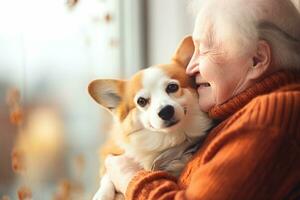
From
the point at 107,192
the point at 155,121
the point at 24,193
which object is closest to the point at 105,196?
the point at 107,192

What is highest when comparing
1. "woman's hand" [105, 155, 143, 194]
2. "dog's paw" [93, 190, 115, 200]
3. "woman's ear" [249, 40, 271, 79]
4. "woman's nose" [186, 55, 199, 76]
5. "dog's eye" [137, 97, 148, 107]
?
"woman's ear" [249, 40, 271, 79]

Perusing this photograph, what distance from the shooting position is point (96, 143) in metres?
1.91

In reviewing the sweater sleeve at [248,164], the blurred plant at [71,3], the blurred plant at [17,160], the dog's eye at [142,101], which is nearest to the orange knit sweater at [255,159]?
the sweater sleeve at [248,164]

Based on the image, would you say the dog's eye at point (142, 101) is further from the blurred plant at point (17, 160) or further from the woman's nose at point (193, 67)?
the blurred plant at point (17, 160)

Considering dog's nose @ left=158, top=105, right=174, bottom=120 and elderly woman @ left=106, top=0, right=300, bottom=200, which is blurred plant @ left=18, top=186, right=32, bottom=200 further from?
dog's nose @ left=158, top=105, right=174, bottom=120

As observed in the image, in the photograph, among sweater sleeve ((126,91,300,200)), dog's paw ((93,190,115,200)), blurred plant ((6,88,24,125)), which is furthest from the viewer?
blurred plant ((6,88,24,125))

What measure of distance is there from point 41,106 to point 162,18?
67 centimetres

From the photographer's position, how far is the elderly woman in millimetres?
1002

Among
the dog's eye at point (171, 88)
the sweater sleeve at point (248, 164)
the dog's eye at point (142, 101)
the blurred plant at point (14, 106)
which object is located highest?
the dog's eye at point (171, 88)

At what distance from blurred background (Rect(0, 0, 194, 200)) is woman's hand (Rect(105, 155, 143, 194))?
485 millimetres

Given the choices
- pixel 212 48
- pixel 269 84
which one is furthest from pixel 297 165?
pixel 212 48

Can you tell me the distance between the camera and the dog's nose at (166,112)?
1.19m

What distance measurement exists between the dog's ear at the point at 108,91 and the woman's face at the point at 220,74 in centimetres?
22

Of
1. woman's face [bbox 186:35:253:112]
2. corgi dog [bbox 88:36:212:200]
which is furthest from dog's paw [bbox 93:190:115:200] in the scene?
woman's face [bbox 186:35:253:112]
